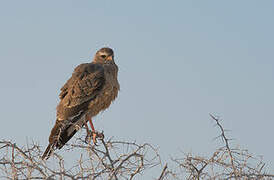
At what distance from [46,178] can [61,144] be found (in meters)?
2.77

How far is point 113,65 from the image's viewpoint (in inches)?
322

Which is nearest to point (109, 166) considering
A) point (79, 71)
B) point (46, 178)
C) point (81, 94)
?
point (46, 178)

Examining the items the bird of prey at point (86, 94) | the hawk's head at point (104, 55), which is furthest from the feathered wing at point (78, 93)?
the hawk's head at point (104, 55)

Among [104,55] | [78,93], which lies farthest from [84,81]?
[104,55]

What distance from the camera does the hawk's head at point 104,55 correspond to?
8367mm

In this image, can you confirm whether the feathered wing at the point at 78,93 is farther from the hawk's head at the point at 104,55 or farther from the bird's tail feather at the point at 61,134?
the hawk's head at the point at 104,55

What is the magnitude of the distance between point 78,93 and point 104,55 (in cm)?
138

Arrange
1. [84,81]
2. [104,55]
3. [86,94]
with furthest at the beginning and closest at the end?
[104,55] < [84,81] < [86,94]

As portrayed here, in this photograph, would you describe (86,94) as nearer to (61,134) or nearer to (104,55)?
(61,134)

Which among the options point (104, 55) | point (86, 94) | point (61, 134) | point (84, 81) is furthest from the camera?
point (104, 55)

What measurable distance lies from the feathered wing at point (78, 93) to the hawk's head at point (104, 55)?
1.78ft

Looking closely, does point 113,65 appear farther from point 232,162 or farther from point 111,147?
point 232,162

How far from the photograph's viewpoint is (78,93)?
24.1ft

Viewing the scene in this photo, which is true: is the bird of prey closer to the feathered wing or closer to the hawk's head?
the feathered wing
